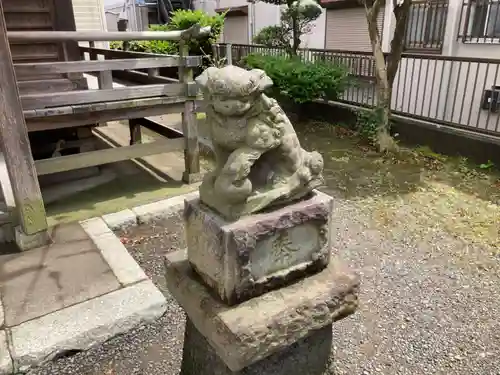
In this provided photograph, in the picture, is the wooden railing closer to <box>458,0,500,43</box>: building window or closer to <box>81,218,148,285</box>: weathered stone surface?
<box>81,218,148,285</box>: weathered stone surface

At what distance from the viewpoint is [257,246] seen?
6.03 feet

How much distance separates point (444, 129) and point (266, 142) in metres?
6.03

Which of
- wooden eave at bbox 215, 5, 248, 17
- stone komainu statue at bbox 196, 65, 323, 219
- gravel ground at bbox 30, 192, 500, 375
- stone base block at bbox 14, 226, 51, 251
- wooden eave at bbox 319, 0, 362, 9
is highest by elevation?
wooden eave at bbox 215, 5, 248, 17

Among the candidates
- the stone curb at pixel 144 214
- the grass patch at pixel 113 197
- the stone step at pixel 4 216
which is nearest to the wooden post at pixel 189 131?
the grass patch at pixel 113 197

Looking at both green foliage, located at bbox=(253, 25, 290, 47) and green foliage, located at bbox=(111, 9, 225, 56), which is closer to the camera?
green foliage, located at bbox=(253, 25, 290, 47)

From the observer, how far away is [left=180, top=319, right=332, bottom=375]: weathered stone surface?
2.06 metres

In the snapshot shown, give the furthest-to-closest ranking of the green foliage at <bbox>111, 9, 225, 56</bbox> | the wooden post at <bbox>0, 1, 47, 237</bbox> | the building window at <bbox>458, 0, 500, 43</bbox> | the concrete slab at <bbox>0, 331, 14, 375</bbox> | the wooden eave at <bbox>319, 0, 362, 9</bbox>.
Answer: the green foliage at <bbox>111, 9, 225, 56</bbox> → the wooden eave at <bbox>319, 0, 362, 9</bbox> → the building window at <bbox>458, 0, 500, 43</bbox> → the wooden post at <bbox>0, 1, 47, 237</bbox> → the concrete slab at <bbox>0, 331, 14, 375</bbox>

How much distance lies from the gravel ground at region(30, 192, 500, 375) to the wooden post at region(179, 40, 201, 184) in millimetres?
1365

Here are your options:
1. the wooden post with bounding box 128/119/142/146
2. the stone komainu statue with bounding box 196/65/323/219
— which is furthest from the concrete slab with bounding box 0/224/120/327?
the wooden post with bounding box 128/119/142/146

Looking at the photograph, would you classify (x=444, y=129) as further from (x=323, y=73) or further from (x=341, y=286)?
(x=341, y=286)

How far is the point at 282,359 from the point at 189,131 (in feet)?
12.4

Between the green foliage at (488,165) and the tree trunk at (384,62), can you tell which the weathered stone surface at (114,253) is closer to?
the tree trunk at (384,62)

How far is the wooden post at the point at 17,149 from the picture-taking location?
3.35m

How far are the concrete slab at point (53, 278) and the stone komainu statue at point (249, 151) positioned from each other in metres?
1.83
